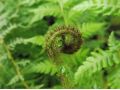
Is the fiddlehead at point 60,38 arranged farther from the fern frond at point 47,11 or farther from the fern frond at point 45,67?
the fern frond at point 47,11

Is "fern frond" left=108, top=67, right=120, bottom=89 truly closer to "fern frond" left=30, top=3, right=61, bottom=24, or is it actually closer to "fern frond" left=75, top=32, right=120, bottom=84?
"fern frond" left=75, top=32, right=120, bottom=84

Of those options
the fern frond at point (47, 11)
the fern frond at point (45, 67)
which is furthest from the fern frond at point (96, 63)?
the fern frond at point (47, 11)

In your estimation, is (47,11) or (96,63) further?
(47,11)

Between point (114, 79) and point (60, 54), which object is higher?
point (60, 54)

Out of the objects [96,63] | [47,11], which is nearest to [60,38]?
[96,63]

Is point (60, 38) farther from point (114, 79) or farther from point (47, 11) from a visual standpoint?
point (47, 11)

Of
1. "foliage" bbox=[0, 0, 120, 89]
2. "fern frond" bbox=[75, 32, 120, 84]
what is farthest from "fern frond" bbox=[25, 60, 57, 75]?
"fern frond" bbox=[75, 32, 120, 84]
